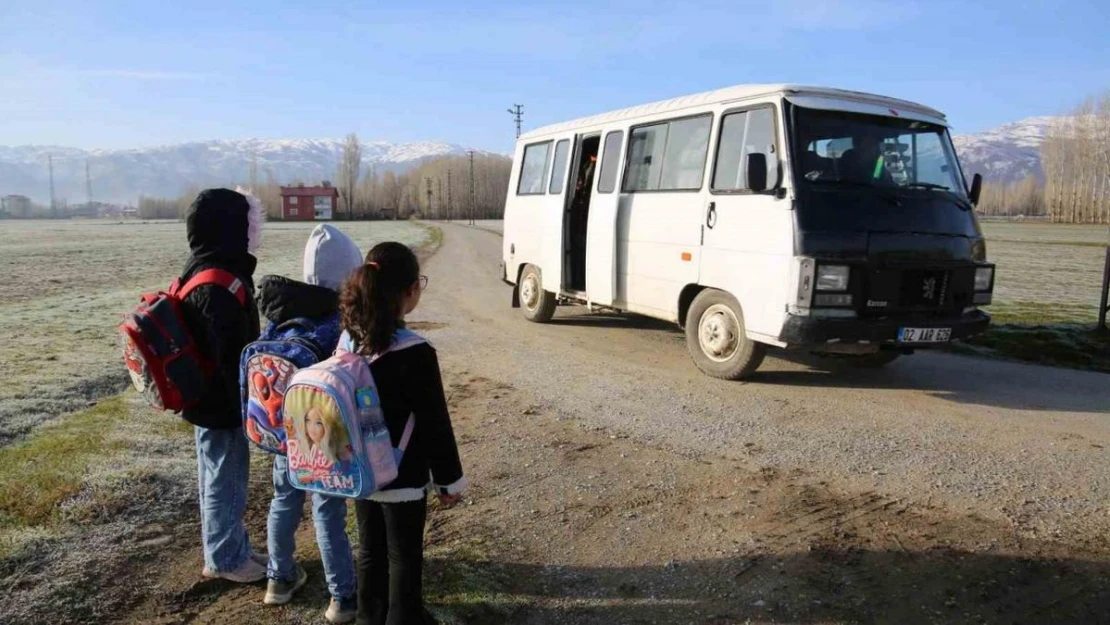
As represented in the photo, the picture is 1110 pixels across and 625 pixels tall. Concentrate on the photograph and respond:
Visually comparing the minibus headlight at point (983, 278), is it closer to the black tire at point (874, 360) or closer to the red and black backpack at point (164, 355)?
the black tire at point (874, 360)

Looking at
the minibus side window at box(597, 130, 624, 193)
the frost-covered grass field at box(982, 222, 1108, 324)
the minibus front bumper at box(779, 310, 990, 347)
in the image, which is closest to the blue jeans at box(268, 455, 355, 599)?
the minibus front bumper at box(779, 310, 990, 347)

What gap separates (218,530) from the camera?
3.41 metres

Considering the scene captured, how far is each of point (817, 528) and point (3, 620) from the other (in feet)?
12.1

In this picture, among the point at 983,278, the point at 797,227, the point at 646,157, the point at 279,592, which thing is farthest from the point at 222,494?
the point at 983,278

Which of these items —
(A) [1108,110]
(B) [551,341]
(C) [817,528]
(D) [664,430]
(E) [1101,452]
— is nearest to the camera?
(C) [817,528]

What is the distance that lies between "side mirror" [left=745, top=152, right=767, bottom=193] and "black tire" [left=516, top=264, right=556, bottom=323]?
4.49m

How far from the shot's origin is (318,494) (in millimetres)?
2984

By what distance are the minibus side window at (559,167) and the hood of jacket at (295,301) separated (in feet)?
24.3

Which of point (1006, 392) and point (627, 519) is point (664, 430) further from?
point (1006, 392)

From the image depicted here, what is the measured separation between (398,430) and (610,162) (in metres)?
6.94

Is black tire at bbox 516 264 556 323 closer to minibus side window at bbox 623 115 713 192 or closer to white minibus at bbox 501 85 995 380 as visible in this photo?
Result: white minibus at bbox 501 85 995 380

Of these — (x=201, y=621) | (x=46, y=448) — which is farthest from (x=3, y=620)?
(x=46, y=448)

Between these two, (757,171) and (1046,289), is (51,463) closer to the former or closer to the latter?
(757,171)

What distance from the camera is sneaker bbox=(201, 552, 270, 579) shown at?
346cm
